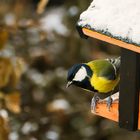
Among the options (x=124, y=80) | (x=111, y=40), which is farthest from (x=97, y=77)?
(x=111, y=40)

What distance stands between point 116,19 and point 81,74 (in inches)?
11.5

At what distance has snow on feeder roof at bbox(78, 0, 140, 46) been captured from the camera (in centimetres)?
172

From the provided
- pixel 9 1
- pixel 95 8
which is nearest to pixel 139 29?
pixel 95 8

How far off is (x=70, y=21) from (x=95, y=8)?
196 cm

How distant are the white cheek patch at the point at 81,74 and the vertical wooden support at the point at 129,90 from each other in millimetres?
140

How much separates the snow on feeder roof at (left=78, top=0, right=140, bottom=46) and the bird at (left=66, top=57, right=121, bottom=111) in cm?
21

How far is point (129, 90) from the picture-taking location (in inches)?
74.7

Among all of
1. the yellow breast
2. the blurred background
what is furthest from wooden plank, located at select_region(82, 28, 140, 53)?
the blurred background

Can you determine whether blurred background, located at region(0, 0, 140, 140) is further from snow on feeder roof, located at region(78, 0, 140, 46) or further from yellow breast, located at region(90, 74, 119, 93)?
snow on feeder roof, located at region(78, 0, 140, 46)

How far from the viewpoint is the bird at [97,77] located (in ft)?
6.55

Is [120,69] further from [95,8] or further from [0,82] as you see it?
[0,82]

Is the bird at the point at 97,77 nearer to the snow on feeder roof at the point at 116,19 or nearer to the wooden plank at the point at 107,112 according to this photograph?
the wooden plank at the point at 107,112

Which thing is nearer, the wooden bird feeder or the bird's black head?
the wooden bird feeder

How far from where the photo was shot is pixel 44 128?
153 inches
